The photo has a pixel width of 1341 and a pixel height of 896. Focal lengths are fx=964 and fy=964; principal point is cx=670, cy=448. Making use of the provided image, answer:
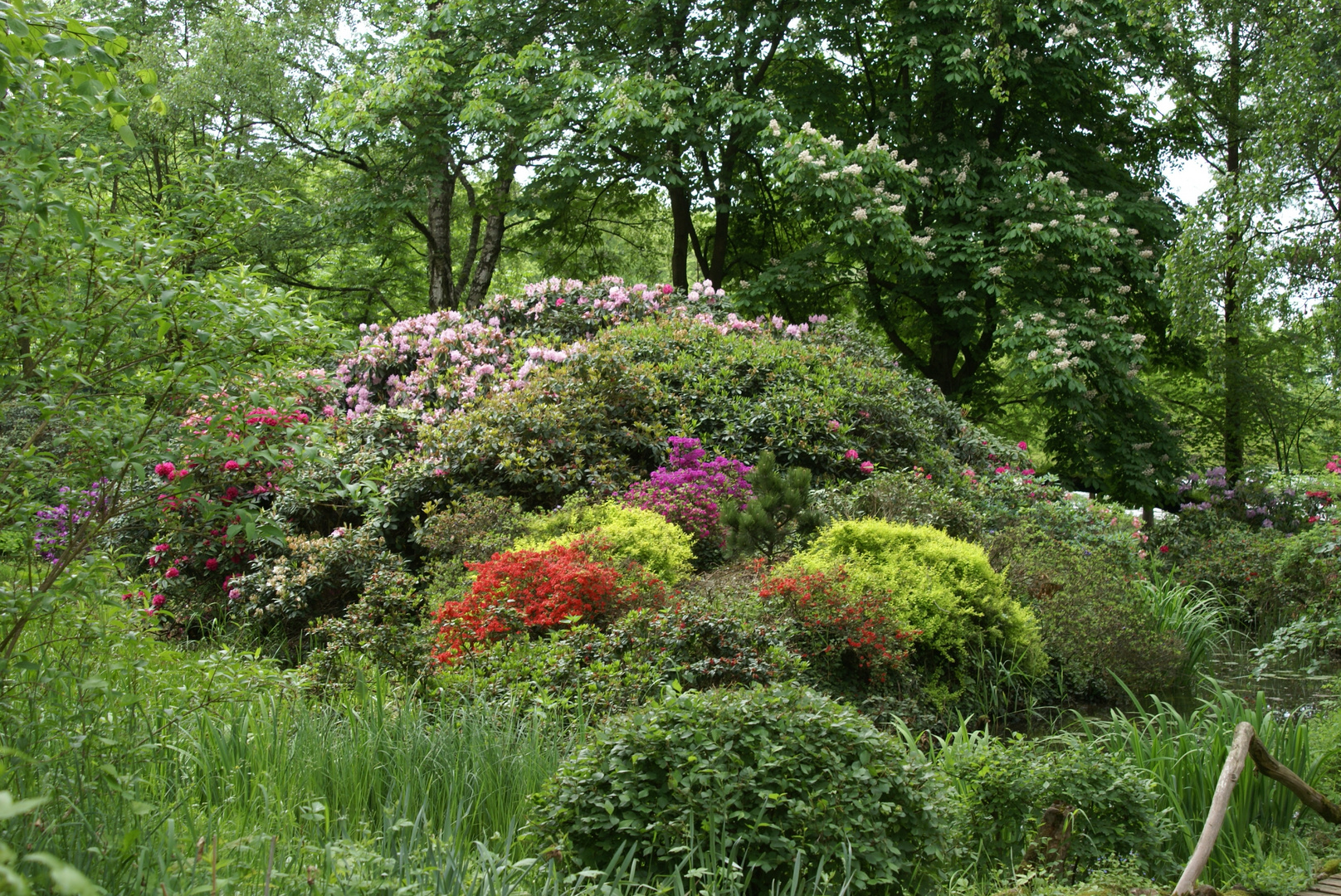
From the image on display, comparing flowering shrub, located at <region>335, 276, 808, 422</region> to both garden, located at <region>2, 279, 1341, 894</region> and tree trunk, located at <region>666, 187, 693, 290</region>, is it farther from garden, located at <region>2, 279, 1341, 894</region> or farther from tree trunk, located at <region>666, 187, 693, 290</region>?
tree trunk, located at <region>666, 187, 693, 290</region>

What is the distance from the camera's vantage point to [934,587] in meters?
5.87

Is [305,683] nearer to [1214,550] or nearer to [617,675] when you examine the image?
[617,675]

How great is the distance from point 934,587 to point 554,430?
11.5 feet

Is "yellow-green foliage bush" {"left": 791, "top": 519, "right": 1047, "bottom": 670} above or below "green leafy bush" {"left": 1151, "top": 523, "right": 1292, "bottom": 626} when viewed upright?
above

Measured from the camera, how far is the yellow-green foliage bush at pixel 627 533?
629cm

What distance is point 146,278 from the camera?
104 inches

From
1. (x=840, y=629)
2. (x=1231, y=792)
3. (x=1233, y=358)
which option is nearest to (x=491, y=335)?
(x=840, y=629)

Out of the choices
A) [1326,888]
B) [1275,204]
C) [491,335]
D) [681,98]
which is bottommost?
[1326,888]

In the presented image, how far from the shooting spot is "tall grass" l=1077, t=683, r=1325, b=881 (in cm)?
390

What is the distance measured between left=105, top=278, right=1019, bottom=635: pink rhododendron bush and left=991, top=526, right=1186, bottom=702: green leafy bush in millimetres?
1786

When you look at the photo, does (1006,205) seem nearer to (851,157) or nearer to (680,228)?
(851,157)

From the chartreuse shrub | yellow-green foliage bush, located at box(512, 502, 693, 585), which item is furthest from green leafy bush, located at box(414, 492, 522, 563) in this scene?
the chartreuse shrub

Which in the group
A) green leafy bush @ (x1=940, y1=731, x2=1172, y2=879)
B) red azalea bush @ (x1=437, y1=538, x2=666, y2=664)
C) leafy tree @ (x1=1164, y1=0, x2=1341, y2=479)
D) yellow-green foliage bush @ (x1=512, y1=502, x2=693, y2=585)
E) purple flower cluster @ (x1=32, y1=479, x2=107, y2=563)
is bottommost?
green leafy bush @ (x1=940, y1=731, x2=1172, y2=879)

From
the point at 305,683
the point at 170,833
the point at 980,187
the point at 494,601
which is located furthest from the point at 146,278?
the point at 980,187
